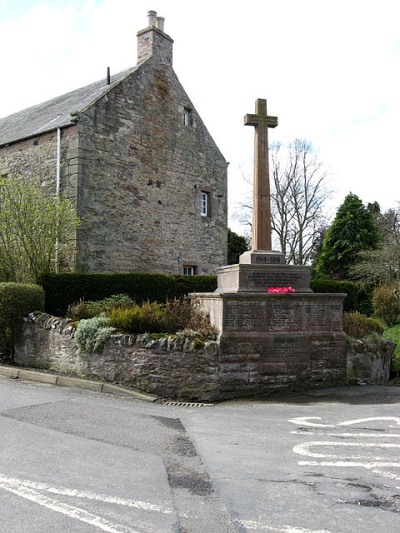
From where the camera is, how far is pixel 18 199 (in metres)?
14.8

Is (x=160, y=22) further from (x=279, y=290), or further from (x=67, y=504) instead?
(x=67, y=504)

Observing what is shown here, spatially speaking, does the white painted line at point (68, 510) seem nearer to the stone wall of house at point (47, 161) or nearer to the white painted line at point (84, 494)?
the white painted line at point (84, 494)

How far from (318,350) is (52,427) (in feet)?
17.6

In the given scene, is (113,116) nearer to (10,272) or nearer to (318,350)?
(10,272)

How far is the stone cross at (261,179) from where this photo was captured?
1066 cm

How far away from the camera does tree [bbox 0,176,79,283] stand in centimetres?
1451

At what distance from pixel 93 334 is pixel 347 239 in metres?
23.6

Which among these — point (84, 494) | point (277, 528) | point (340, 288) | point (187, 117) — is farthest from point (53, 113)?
point (277, 528)

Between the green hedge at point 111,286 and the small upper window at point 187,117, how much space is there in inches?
347

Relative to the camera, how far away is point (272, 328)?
31.3ft

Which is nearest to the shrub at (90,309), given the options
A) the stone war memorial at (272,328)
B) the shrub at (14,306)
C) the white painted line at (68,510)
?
the shrub at (14,306)

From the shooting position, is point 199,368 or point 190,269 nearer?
point 199,368

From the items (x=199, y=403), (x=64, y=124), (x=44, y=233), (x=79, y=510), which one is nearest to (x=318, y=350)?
(x=199, y=403)

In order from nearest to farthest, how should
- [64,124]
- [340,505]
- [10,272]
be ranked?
[340,505] < [10,272] < [64,124]
